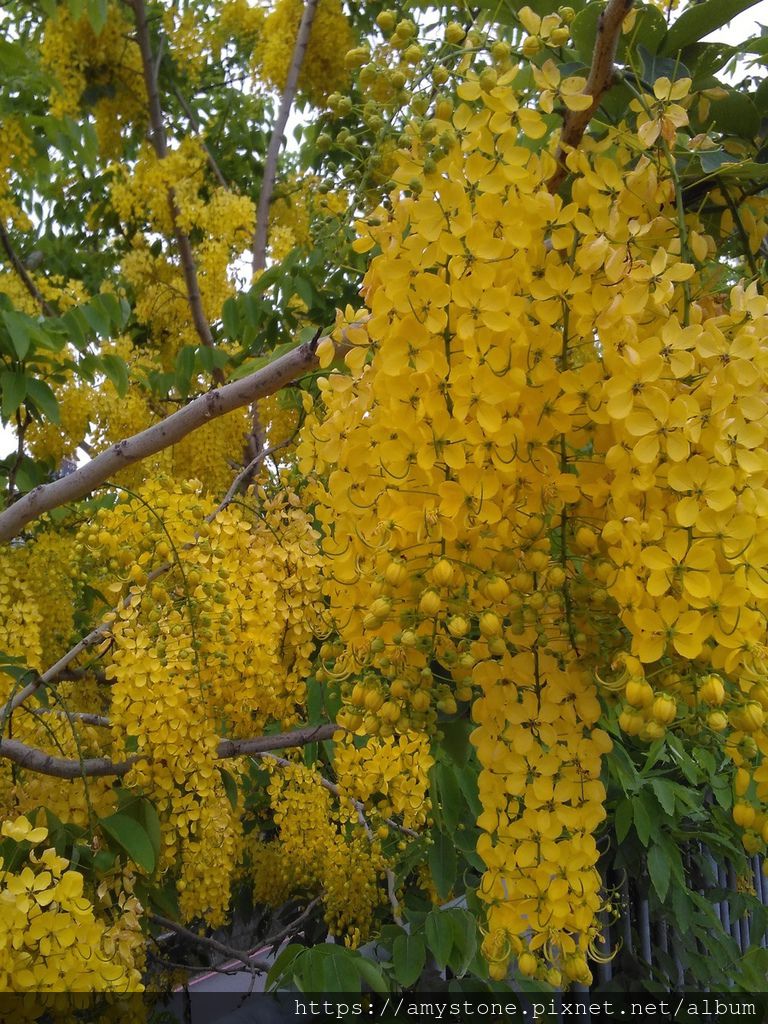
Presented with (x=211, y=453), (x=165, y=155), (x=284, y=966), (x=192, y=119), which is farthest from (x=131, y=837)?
(x=192, y=119)

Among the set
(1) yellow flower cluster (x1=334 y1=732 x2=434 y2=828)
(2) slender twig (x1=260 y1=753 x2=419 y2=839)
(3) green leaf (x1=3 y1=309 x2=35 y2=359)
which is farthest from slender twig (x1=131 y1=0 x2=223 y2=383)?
(1) yellow flower cluster (x1=334 y1=732 x2=434 y2=828)

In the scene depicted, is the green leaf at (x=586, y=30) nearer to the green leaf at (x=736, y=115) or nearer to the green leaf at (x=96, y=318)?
the green leaf at (x=736, y=115)

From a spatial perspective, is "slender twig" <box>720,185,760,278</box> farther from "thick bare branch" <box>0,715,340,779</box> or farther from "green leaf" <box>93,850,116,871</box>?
"green leaf" <box>93,850,116,871</box>

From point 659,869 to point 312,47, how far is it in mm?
3987

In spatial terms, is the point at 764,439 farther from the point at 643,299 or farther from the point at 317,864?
the point at 317,864

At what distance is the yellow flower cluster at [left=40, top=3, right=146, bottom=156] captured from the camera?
4133 millimetres

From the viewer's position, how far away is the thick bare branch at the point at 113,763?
69.7 inches

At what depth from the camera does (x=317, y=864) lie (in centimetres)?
275

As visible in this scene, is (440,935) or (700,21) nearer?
(700,21)

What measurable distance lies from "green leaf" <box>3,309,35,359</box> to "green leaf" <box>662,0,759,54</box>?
1694mm

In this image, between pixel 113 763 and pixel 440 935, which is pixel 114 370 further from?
pixel 440 935

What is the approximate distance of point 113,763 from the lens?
6.15ft

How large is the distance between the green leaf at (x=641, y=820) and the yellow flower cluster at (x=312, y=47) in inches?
138

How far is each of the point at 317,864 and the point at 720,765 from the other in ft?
4.30
